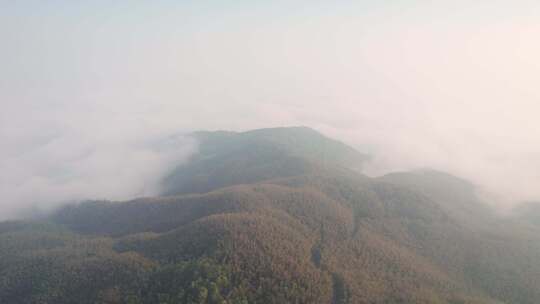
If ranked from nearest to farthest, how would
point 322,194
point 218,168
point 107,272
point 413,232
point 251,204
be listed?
point 107,272 → point 251,204 → point 413,232 → point 322,194 → point 218,168

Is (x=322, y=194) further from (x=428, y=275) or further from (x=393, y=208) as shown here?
(x=428, y=275)

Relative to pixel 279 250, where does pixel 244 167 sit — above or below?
above

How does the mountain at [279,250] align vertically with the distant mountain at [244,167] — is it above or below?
below

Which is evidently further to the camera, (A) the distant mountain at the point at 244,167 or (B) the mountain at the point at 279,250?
(A) the distant mountain at the point at 244,167

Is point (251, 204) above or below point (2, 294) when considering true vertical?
above

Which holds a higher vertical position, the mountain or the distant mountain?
the distant mountain

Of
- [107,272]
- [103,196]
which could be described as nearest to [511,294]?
[107,272]

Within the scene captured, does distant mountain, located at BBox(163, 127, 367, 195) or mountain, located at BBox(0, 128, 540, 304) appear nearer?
mountain, located at BBox(0, 128, 540, 304)

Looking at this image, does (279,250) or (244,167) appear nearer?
(279,250)
